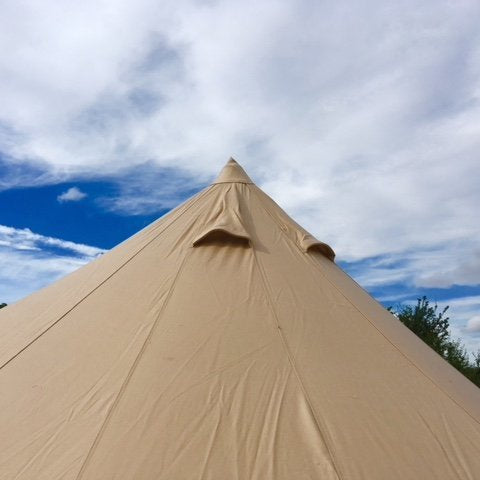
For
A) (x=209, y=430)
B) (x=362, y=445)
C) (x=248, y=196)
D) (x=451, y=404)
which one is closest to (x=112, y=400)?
(x=209, y=430)

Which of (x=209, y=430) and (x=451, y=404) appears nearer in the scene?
(x=209, y=430)

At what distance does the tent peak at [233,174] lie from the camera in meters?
7.16

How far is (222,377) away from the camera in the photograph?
157 inches

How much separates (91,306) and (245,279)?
160cm

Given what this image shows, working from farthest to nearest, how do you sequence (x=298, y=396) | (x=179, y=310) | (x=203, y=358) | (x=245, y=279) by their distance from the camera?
(x=245, y=279) → (x=179, y=310) → (x=203, y=358) → (x=298, y=396)

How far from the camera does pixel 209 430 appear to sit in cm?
353

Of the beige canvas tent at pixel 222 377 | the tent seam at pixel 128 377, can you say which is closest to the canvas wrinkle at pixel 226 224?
the beige canvas tent at pixel 222 377

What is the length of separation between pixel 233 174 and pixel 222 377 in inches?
151

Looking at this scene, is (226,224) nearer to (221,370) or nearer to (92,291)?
(92,291)

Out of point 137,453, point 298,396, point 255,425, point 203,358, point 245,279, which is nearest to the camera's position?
point 137,453

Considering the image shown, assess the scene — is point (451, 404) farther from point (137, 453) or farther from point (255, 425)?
point (137, 453)

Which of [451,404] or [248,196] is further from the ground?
[248,196]

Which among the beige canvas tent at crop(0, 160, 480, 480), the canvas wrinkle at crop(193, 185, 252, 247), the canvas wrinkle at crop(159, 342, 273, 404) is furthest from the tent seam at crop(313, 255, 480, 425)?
the canvas wrinkle at crop(159, 342, 273, 404)

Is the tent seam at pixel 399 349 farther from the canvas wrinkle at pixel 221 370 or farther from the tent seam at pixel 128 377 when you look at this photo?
the tent seam at pixel 128 377
